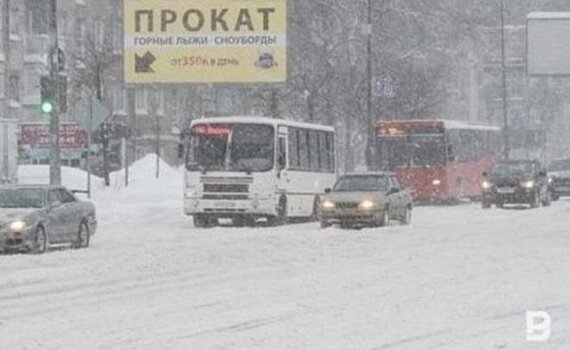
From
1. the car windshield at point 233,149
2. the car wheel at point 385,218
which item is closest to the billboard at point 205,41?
the car windshield at point 233,149

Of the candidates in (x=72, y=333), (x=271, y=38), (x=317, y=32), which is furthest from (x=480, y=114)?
(x=72, y=333)

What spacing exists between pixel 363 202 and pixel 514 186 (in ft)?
52.2

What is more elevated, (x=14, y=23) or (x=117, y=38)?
(x=14, y=23)

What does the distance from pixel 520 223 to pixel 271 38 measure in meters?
17.5

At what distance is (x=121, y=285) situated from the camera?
19.5m

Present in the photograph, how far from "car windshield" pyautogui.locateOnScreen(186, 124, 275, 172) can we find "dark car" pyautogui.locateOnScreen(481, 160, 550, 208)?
14380mm

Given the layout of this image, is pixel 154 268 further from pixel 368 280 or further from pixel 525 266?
pixel 525 266

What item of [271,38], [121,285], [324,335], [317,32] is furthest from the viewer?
[317,32]

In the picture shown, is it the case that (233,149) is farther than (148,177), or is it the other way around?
(148,177)

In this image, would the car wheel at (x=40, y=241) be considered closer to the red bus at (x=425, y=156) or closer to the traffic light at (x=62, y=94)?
the traffic light at (x=62, y=94)

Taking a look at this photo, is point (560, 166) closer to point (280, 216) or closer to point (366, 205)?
point (280, 216)

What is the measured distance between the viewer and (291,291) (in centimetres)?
1822

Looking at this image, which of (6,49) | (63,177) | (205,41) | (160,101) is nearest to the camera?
(205,41)

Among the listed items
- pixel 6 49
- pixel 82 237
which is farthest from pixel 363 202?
pixel 6 49
